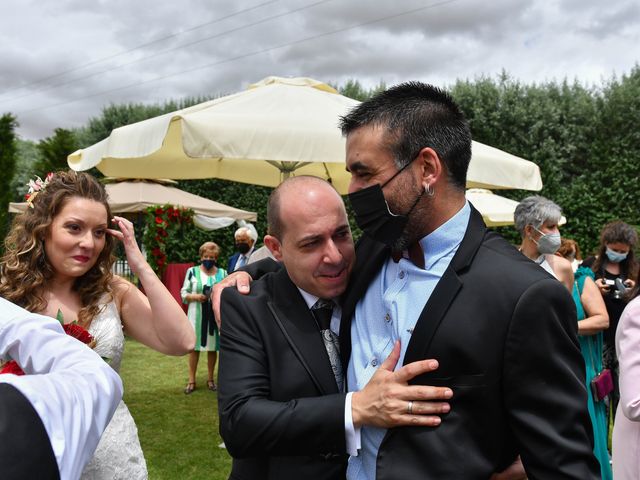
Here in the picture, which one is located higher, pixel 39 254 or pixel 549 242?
pixel 39 254

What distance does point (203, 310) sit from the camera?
877 centimetres

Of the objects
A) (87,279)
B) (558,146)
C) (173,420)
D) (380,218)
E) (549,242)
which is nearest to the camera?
(380,218)

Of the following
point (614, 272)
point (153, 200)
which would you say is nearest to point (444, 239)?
point (614, 272)

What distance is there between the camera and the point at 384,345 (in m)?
1.89

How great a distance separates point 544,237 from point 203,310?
544cm

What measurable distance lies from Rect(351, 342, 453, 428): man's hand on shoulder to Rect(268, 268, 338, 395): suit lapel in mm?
296

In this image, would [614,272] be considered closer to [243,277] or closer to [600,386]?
[600,386]

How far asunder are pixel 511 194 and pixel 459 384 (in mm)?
16530

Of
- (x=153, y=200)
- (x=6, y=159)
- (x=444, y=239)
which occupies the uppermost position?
(x=6, y=159)

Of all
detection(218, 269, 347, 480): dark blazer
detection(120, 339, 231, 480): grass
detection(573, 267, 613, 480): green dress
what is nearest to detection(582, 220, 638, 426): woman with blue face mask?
detection(573, 267, 613, 480): green dress

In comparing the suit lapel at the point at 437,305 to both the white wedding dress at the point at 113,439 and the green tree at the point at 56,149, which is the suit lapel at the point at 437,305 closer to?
the white wedding dress at the point at 113,439

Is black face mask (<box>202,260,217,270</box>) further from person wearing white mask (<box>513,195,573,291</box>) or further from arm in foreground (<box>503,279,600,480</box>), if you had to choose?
arm in foreground (<box>503,279,600,480</box>)

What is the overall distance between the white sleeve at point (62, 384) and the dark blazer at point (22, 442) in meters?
0.01

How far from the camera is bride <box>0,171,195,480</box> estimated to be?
289 cm
